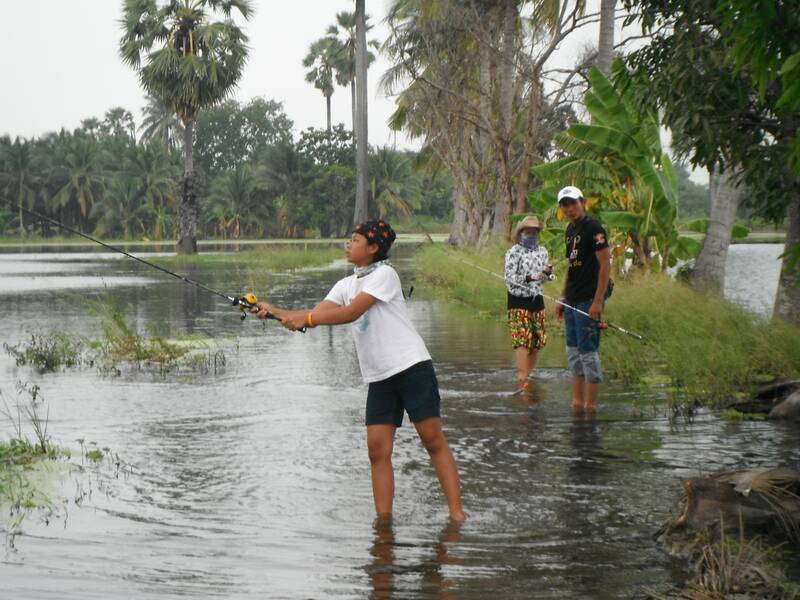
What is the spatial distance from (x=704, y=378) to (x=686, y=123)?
2.11 metres

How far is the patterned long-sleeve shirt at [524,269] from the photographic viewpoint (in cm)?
1115

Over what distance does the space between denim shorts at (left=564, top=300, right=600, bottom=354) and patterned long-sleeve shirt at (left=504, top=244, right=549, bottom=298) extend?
3.82ft

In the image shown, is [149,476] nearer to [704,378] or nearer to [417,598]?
[417,598]

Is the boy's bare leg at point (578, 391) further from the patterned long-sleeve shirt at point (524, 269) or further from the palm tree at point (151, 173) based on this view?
the palm tree at point (151, 173)

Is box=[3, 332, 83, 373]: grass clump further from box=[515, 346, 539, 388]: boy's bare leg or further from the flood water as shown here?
box=[515, 346, 539, 388]: boy's bare leg

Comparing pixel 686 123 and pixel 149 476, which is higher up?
pixel 686 123

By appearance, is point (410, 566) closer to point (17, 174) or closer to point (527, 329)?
point (527, 329)

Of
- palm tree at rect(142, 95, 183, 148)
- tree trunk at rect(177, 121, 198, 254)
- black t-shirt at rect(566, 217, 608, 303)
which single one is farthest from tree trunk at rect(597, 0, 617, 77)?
palm tree at rect(142, 95, 183, 148)

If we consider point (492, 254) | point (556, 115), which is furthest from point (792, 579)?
point (556, 115)

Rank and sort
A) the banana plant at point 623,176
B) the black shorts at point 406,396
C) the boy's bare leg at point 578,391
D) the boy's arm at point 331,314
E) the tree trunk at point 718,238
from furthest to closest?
the banana plant at point 623,176 < the tree trunk at point 718,238 < the boy's bare leg at point 578,391 < the black shorts at point 406,396 < the boy's arm at point 331,314

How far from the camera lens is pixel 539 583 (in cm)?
536

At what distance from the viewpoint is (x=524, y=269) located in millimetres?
11164

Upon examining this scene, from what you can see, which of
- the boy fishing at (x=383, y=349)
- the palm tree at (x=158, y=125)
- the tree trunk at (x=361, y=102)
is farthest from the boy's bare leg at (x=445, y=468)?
the palm tree at (x=158, y=125)

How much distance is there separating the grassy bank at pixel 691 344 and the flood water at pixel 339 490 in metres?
0.45
